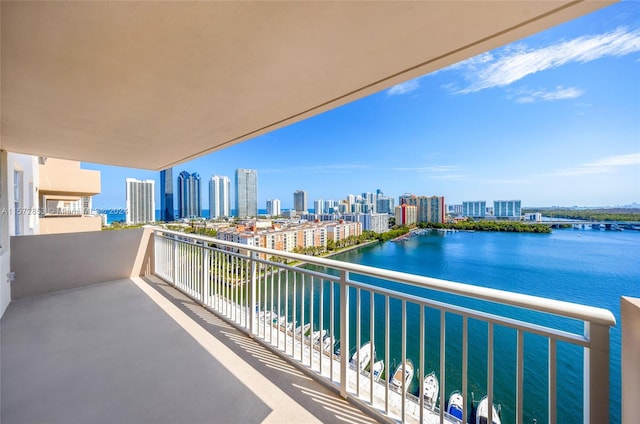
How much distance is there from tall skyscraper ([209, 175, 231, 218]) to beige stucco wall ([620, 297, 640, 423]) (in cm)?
2069

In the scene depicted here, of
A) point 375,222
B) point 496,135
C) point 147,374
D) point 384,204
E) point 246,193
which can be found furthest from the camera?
point 246,193

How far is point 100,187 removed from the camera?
10.0m

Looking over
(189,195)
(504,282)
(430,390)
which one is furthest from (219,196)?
(430,390)

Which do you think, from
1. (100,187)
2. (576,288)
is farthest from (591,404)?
(100,187)

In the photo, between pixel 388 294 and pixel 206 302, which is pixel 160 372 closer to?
pixel 206 302

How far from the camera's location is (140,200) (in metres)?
8.51

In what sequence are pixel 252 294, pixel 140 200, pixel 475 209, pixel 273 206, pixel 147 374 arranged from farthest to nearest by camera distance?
1. pixel 273 206
2. pixel 475 209
3. pixel 140 200
4. pixel 252 294
5. pixel 147 374

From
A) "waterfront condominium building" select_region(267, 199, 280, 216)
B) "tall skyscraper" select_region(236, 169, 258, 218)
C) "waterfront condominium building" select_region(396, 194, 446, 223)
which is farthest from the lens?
"waterfront condominium building" select_region(267, 199, 280, 216)

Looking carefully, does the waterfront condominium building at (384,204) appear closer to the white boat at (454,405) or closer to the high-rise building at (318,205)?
the high-rise building at (318,205)

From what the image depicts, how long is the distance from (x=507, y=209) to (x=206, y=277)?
1069 cm

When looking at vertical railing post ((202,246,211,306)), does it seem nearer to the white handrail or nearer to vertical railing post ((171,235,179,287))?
vertical railing post ((171,235,179,287))

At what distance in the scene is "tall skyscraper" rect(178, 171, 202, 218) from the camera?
16725mm

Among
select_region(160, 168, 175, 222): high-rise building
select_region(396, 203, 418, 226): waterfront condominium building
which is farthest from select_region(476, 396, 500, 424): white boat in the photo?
select_region(160, 168, 175, 222): high-rise building

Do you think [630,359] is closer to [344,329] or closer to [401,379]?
[401,379]
